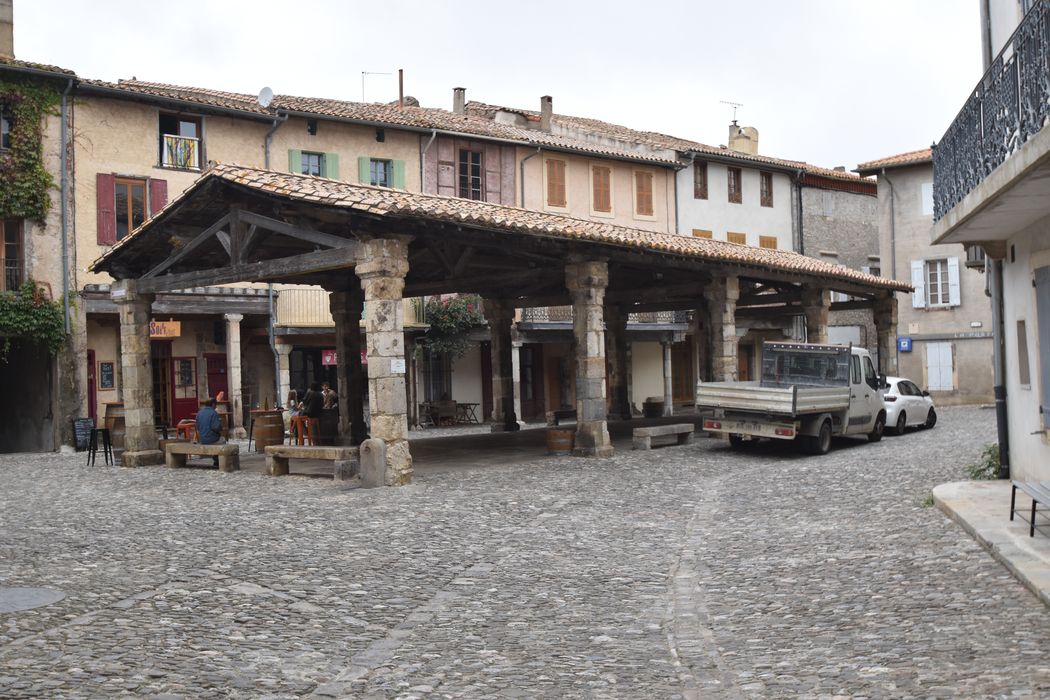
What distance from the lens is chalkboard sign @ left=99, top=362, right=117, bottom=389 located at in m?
25.1

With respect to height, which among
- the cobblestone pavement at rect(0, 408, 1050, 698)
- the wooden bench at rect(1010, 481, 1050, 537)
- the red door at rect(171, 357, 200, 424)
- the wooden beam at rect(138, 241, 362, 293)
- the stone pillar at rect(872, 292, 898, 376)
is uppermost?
the wooden beam at rect(138, 241, 362, 293)

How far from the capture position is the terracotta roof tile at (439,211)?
1280 cm

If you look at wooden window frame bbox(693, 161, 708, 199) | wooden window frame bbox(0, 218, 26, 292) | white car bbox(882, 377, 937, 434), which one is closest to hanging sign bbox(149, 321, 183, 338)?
wooden window frame bbox(0, 218, 26, 292)

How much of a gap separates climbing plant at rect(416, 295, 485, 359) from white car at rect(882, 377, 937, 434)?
1237 cm

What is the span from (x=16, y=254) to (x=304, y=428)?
9.60m

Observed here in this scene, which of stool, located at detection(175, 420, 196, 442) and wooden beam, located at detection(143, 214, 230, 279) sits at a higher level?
A: wooden beam, located at detection(143, 214, 230, 279)

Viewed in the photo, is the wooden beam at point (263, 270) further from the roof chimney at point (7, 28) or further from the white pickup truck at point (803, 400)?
the roof chimney at point (7, 28)

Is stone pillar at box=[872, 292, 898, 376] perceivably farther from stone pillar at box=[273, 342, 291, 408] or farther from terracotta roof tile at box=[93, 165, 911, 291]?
stone pillar at box=[273, 342, 291, 408]

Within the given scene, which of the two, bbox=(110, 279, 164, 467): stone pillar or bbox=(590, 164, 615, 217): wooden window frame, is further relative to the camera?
bbox=(590, 164, 615, 217): wooden window frame

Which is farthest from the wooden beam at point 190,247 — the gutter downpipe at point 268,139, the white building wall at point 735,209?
the white building wall at point 735,209

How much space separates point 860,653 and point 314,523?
6177 millimetres

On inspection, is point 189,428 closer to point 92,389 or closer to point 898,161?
point 92,389

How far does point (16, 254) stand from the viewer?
22.8 meters

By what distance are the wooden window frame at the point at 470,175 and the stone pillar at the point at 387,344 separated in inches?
665
